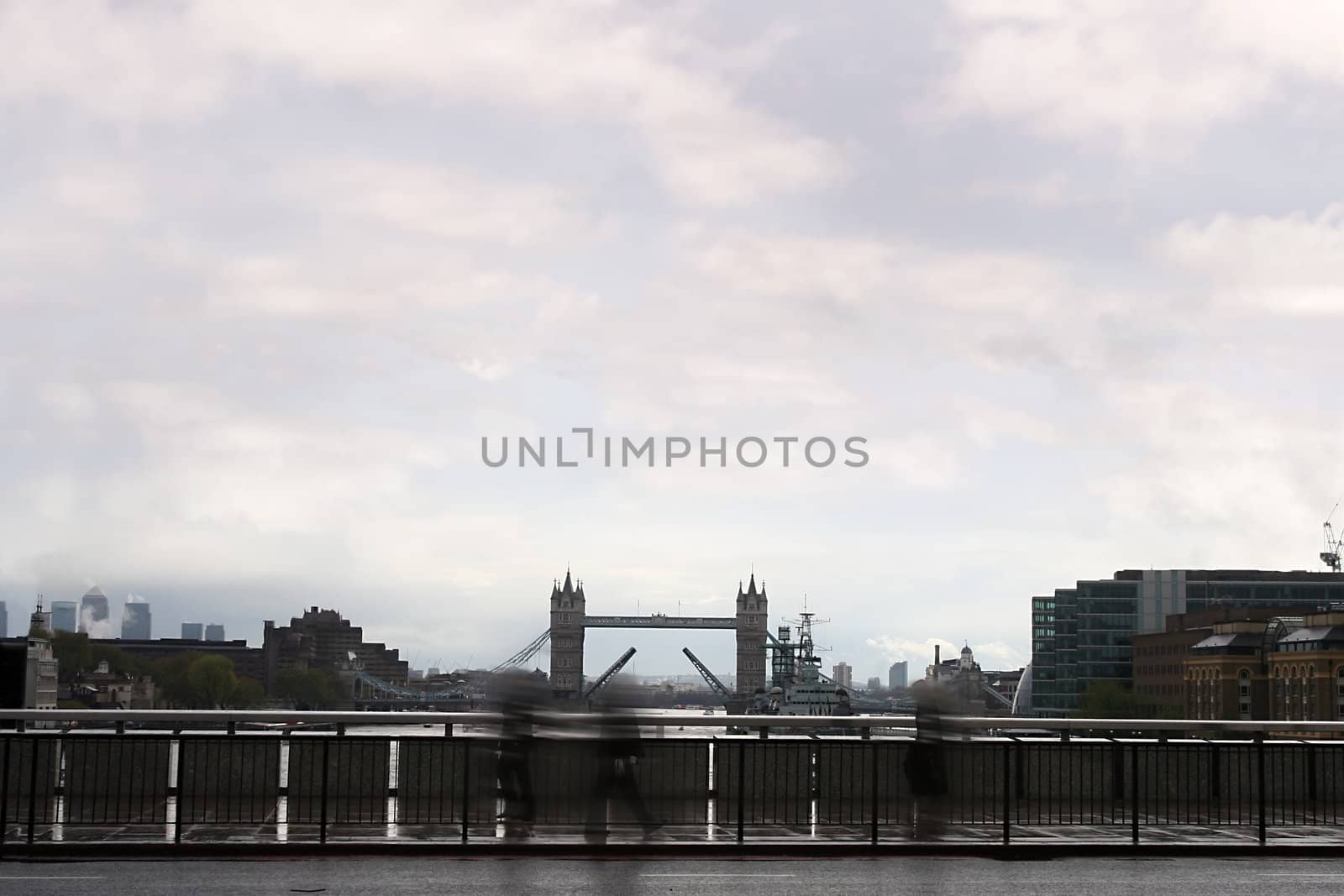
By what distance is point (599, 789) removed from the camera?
1574 centimetres

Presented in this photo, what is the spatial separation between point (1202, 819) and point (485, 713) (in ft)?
31.4

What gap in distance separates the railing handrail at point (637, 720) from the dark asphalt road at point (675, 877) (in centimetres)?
159

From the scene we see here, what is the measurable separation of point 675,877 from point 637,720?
6.16 ft

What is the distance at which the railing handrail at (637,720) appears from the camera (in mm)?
16406

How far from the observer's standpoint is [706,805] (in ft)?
59.6

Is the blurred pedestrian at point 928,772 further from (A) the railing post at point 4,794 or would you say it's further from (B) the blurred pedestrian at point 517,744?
(A) the railing post at point 4,794

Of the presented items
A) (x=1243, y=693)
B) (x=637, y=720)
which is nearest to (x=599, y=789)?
(x=637, y=720)

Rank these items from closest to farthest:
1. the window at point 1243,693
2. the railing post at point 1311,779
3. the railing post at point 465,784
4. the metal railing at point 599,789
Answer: the railing post at point 465,784 → the metal railing at point 599,789 → the railing post at point 1311,779 → the window at point 1243,693

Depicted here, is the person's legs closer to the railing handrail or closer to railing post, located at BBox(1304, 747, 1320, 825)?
the railing handrail

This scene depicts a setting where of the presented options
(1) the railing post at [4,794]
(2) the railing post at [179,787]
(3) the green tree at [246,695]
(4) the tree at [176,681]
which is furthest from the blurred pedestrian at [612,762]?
(3) the green tree at [246,695]

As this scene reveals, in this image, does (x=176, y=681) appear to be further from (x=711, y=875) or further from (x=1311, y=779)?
(x=711, y=875)

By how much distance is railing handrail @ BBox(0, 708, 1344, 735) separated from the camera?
16406 millimetres

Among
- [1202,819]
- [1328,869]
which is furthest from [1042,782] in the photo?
[1328,869]

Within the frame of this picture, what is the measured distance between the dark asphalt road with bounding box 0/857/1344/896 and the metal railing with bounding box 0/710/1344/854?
0.87 m
